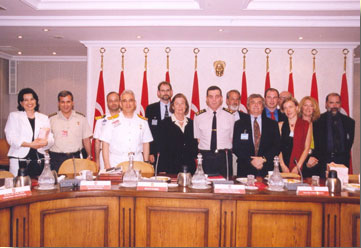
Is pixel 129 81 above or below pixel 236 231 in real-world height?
A: above

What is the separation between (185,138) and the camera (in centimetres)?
447

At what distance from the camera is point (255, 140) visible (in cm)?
415

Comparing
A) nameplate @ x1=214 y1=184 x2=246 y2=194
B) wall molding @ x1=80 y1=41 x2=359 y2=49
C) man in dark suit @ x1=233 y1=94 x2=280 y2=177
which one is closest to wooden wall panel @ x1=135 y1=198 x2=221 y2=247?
nameplate @ x1=214 y1=184 x2=246 y2=194

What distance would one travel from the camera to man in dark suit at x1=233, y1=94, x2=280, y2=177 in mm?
4051

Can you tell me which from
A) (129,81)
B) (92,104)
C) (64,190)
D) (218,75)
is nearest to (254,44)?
(218,75)

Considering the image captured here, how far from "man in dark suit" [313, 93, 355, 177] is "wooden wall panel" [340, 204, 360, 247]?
6.62ft

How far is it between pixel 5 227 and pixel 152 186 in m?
1.06

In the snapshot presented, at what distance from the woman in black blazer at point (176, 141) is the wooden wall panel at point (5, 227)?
2.38m

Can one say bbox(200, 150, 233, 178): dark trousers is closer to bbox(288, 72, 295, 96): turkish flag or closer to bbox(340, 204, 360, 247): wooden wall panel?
bbox(340, 204, 360, 247): wooden wall panel

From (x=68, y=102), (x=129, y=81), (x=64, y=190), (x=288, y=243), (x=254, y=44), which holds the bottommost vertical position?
(x=288, y=243)

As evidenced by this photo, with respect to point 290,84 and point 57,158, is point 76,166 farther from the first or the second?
point 290,84

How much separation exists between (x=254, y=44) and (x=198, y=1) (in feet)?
6.76

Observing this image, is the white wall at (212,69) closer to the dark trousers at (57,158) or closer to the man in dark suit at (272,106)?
the man in dark suit at (272,106)

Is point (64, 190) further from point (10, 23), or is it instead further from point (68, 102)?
point (10, 23)
